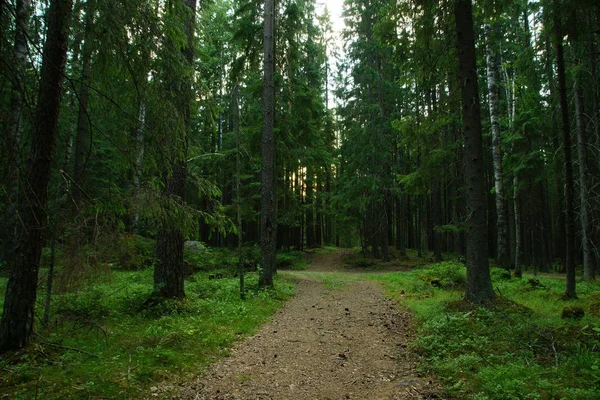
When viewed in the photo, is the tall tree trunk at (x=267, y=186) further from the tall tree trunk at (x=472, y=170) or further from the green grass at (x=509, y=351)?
the tall tree trunk at (x=472, y=170)

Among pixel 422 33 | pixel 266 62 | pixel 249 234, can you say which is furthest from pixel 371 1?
pixel 249 234

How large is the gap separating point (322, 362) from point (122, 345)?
308cm

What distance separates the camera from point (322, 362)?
534cm

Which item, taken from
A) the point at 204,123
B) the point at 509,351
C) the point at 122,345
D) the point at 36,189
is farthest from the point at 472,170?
the point at 36,189

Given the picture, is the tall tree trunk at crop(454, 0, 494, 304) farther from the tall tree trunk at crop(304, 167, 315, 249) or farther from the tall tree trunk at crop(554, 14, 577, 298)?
the tall tree trunk at crop(304, 167, 315, 249)

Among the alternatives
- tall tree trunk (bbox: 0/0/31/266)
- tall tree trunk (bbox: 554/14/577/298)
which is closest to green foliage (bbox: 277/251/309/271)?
tall tree trunk (bbox: 554/14/577/298)

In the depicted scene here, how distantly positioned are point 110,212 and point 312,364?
12.2 ft

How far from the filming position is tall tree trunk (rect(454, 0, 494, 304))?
7.49 m

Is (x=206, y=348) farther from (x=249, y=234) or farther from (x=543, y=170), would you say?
(x=249, y=234)

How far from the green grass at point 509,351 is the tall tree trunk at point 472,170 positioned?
0.55m

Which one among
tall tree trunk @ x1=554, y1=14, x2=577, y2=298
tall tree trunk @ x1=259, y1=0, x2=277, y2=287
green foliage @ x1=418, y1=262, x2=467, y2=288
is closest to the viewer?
tall tree trunk @ x1=554, y1=14, x2=577, y2=298

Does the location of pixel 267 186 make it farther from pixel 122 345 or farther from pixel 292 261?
pixel 292 261

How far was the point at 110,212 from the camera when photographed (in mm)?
4902

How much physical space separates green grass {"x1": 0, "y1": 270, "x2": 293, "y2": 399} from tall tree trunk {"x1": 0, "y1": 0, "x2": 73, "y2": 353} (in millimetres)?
356
